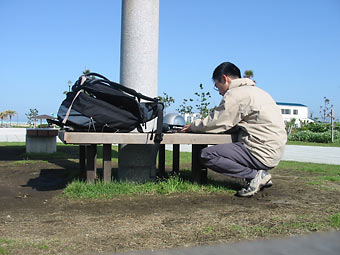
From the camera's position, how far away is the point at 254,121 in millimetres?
3916

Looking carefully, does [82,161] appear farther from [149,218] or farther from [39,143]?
[39,143]

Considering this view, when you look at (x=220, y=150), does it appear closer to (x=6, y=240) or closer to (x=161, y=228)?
(x=161, y=228)

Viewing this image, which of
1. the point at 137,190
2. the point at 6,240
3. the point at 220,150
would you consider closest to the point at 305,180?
the point at 220,150

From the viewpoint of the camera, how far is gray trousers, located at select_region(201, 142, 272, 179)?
3.92 metres

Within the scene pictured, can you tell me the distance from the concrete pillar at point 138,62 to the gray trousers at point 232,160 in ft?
3.08

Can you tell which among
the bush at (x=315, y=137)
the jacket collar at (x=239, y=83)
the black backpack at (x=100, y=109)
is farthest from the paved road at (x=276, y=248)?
the bush at (x=315, y=137)

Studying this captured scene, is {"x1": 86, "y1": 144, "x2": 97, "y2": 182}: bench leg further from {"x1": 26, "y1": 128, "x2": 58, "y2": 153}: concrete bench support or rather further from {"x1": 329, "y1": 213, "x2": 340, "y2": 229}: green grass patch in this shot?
{"x1": 26, "y1": 128, "x2": 58, "y2": 153}: concrete bench support

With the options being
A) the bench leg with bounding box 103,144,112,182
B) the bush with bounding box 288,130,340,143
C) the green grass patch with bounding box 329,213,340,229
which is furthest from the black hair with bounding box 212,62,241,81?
the bush with bounding box 288,130,340,143

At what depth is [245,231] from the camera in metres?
2.72

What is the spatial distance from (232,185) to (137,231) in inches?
84.0

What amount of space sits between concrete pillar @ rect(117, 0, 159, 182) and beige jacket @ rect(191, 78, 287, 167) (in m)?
1.09

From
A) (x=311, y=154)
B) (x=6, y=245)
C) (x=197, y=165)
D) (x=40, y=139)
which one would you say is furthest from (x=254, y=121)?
(x=311, y=154)

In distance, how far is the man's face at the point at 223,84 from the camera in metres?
4.23

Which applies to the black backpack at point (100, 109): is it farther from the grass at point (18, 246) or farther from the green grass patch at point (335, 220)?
the green grass patch at point (335, 220)
